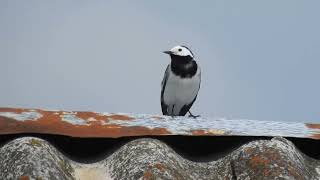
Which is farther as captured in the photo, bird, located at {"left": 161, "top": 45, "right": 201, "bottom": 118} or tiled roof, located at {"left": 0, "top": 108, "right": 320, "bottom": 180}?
bird, located at {"left": 161, "top": 45, "right": 201, "bottom": 118}

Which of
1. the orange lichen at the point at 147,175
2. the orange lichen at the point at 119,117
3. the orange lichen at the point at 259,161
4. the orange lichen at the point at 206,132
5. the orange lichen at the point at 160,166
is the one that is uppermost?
the orange lichen at the point at 119,117

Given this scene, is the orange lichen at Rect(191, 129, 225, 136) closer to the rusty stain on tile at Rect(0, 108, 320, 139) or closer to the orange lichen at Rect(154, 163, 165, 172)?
the rusty stain on tile at Rect(0, 108, 320, 139)

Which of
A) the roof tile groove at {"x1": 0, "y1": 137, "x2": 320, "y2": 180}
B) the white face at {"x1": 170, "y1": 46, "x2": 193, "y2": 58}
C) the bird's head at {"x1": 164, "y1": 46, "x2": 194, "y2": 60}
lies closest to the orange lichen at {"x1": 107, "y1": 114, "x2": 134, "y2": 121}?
the roof tile groove at {"x1": 0, "y1": 137, "x2": 320, "y2": 180}

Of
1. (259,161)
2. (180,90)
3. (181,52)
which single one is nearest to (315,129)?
(259,161)

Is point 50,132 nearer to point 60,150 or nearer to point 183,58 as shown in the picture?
point 60,150

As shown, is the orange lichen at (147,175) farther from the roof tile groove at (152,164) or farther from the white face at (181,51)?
the white face at (181,51)

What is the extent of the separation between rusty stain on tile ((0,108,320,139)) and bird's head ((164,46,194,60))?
20.3ft

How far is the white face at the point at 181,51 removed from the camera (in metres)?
10.6

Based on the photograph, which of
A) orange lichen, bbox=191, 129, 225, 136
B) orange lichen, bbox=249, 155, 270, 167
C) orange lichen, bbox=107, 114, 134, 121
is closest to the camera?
orange lichen, bbox=249, 155, 270, 167

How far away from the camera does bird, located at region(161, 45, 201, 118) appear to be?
1013 centimetres

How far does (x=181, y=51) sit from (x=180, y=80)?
670mm

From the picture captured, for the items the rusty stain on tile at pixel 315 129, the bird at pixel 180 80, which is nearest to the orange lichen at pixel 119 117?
the rusty stain on tile at pixel 315 129

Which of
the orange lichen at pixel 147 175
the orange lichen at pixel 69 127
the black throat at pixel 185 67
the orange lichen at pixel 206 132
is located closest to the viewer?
the orange lichen at pixel 147 175

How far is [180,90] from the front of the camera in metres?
10.3
